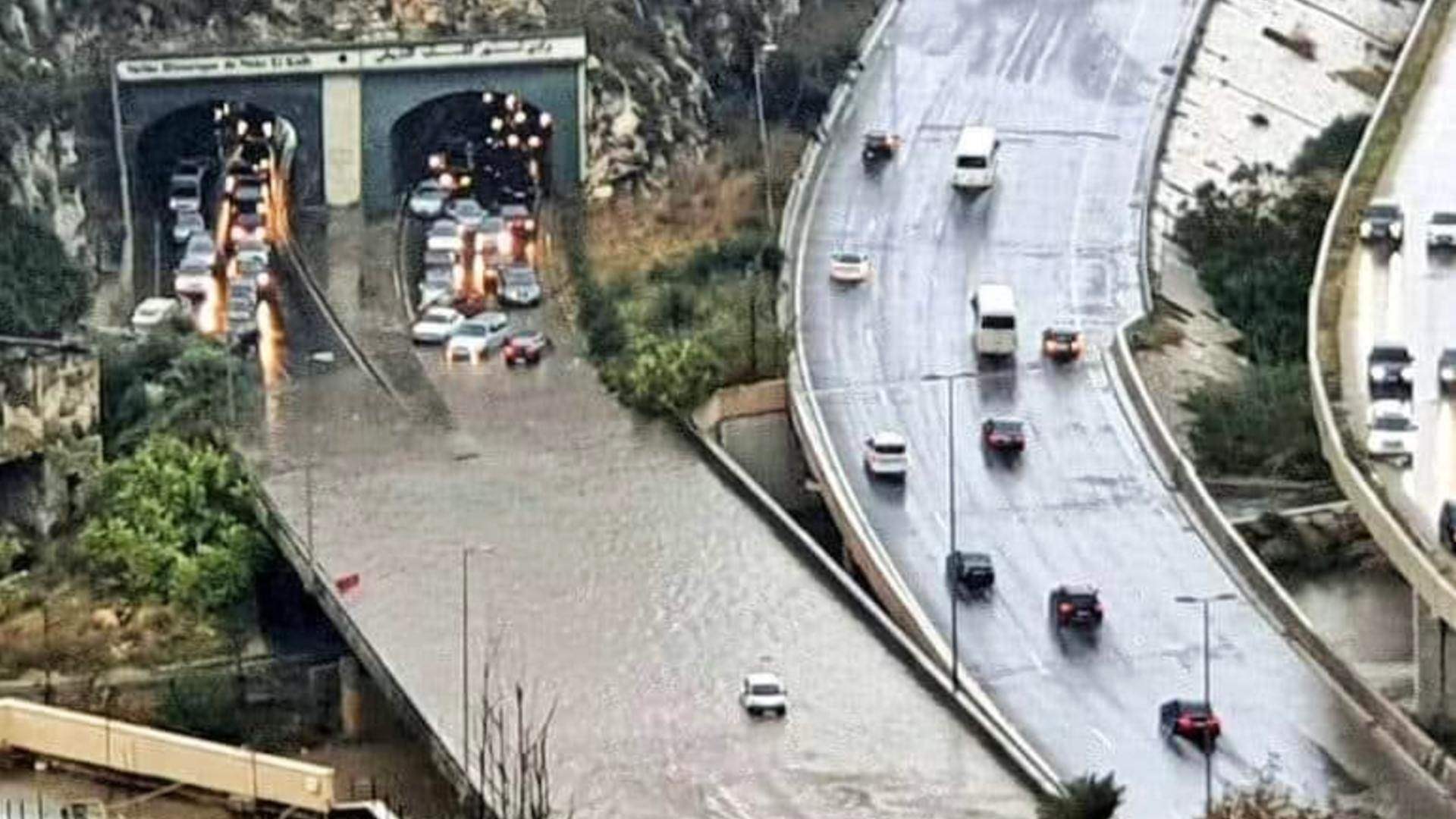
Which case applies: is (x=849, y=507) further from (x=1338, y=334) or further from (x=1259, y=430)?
(x=1338, y=334)

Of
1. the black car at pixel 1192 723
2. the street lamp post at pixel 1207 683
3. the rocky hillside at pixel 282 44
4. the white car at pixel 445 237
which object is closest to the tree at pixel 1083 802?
the street lamp post at pixel 1207 683

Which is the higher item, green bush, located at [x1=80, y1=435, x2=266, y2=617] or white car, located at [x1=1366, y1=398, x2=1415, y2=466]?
white car, located at [x1=1366, y1=398, x2=1415, y2=466]

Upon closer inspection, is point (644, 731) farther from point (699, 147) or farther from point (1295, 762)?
point (699, 147)

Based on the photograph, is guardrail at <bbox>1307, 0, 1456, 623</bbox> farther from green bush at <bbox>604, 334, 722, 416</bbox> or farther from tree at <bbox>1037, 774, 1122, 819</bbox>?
green bush at <bbox>604, 334, 722, 416</bbox>

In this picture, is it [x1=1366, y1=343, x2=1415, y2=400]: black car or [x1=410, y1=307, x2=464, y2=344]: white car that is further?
[x1=410, y1=307, x2=464, y2=344]: white car

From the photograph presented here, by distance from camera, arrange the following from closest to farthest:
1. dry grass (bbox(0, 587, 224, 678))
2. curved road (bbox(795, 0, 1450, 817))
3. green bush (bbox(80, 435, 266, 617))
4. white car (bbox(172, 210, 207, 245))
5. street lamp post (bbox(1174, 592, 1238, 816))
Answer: street lamp post (bbox(1174, 592, 1238, 816)) < curved road (bbox(795, 0, 1450, 817)) < dry grass (bbox(0, 587, 224, 678)) < green bush (bbox(80, 435, 266, 617)) < white car (bbox(172, 210, 207, 245))

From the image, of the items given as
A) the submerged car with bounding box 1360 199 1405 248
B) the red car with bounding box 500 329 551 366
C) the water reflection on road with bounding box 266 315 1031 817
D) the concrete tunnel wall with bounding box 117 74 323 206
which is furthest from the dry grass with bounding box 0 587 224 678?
the submerged car with bounding box 1360 199 1405 248
